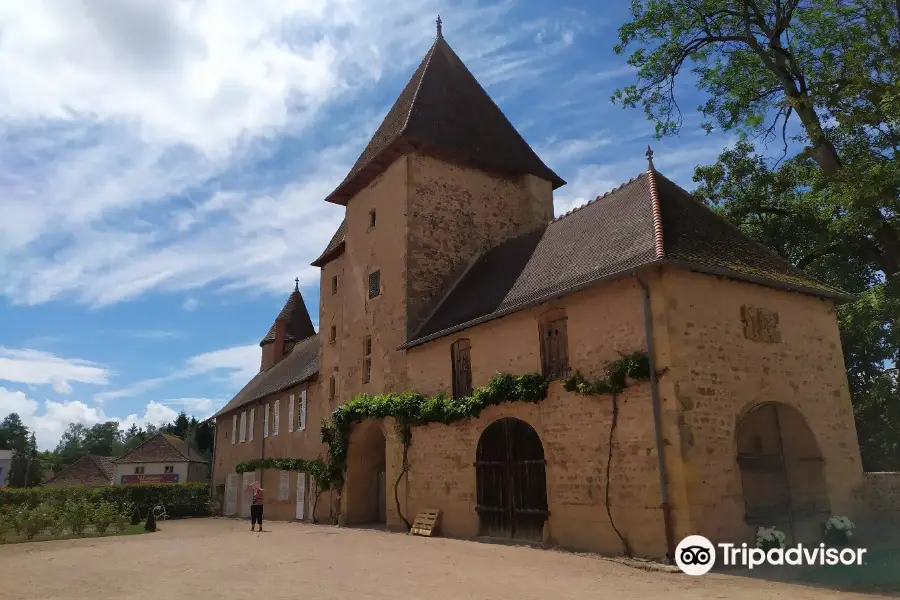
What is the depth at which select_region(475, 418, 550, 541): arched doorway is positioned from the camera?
12438 millimetres

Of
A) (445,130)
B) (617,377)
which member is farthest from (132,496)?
(617,377)

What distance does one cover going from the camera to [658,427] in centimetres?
1011

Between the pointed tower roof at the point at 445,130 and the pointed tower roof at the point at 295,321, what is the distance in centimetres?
1485

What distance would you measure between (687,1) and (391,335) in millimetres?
13948

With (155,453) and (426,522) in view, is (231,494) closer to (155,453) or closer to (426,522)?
(426,522)

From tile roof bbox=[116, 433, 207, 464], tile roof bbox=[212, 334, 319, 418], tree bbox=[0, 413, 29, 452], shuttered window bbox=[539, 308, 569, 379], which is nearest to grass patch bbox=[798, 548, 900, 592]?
shuttered window bbox=[539, 308, 569, 379]

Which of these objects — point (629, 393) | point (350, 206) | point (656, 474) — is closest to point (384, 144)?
point (350, 206)

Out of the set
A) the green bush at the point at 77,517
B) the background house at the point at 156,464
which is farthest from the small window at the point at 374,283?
the background house at the point at 156,464

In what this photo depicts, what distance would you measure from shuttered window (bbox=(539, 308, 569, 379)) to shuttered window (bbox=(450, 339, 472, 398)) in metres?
2.49

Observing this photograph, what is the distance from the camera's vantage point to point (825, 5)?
17438 mm

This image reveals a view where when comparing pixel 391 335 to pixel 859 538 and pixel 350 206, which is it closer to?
pixel 350 206

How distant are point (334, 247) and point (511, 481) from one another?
1260cm

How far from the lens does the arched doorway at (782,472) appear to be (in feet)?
35.6

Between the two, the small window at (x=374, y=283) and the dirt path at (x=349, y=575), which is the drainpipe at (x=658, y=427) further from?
the small window at (x=374, y=283)
